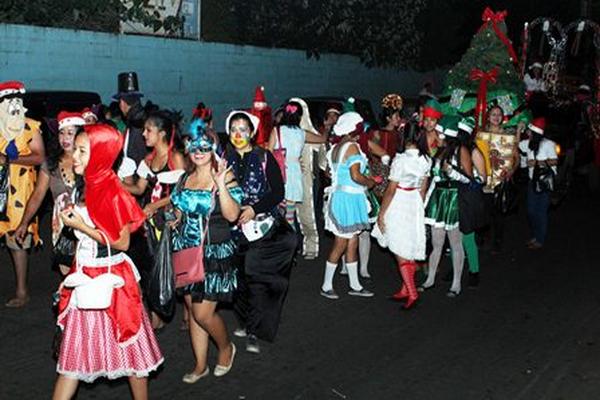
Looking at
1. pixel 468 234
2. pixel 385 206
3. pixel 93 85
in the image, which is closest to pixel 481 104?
pixel 468 234

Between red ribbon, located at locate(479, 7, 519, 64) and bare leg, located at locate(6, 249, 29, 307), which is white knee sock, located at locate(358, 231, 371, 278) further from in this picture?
red ribbon, located at locate(479, 7, 519, 64)

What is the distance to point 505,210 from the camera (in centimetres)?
1098

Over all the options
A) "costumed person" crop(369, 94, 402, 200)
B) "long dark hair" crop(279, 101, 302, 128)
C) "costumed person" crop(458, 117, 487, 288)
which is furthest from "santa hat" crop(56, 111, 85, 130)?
"costumed person" crop(458, 117, 487, 288)

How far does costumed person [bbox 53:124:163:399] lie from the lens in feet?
15.5

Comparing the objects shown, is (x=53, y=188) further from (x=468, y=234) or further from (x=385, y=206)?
(x=468, y=234)

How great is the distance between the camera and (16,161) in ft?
25.1

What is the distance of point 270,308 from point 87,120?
2.35 meters

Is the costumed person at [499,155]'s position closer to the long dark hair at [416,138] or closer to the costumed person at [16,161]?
the long dark hair at [416,138]

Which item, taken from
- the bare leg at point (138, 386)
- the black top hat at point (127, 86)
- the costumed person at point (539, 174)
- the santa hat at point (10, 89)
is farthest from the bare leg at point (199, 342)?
the costumed person at point (539, 174)

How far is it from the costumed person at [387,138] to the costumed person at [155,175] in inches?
123

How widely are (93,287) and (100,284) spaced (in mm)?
43

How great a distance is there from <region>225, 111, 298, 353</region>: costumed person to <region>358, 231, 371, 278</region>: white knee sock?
233 cm

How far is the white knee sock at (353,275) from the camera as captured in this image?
28.3 ft

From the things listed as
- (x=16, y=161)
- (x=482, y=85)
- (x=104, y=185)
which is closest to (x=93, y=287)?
(x=104, y=185)
